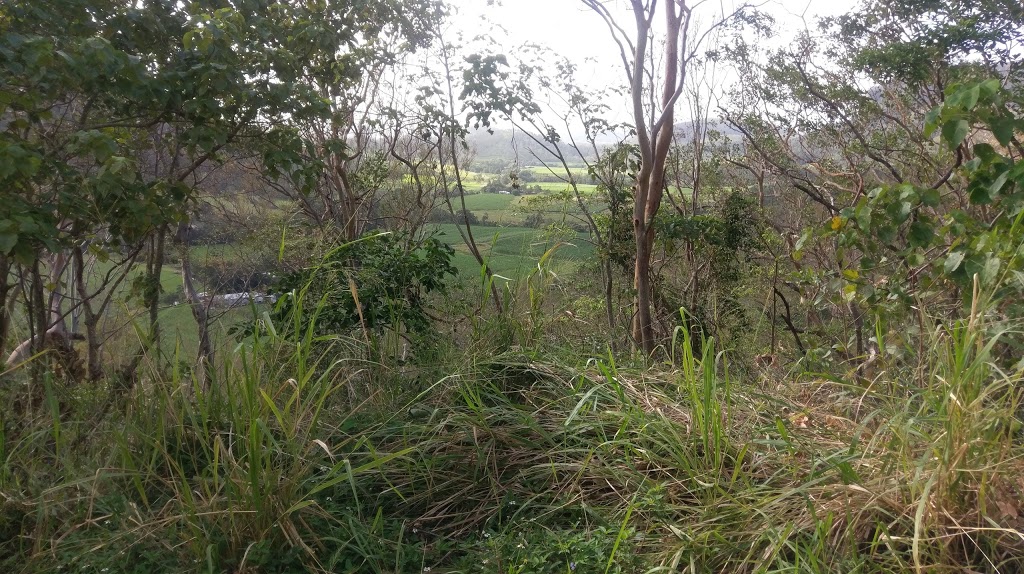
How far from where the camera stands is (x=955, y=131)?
277cm

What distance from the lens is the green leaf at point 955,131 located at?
273 centimetres

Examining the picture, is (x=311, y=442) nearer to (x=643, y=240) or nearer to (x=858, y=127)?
(x=643, y=240)

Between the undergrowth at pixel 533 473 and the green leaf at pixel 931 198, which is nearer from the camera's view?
the undergrowth at pixel 533 473

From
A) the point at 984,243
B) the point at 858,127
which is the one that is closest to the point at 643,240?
the point at 984,243

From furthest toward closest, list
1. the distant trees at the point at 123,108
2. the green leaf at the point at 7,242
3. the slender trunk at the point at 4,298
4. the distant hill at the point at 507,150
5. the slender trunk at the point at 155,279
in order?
the distant hill at the point at 507,150
the slender trunk at the point at 155,279
the slender trunk at the point at 4,298
the distant trees at the point at 123,108
the green leaf at the point at 7,242

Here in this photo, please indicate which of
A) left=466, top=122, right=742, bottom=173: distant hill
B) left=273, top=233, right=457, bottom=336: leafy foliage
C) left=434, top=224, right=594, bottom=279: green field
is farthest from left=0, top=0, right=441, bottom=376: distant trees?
left=466, top=122, right=742, bottom=173: distant hill

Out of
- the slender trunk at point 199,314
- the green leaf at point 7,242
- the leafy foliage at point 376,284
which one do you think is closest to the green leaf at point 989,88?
the leafy foliage at point 376,284

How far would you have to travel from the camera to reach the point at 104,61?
3.29 metres

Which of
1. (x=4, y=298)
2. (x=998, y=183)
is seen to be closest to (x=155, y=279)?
(x=4, y=298)

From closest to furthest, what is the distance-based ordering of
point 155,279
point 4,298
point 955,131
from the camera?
point 955,131 < point 4,298 < point 155,279

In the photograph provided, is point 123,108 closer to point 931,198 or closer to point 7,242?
point 7,242

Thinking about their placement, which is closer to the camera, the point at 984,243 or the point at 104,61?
the point at 984,243

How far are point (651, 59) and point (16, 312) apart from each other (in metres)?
6.60

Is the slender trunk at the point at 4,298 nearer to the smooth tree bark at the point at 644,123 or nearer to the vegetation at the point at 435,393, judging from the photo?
the vegetation at the point at 435,393
